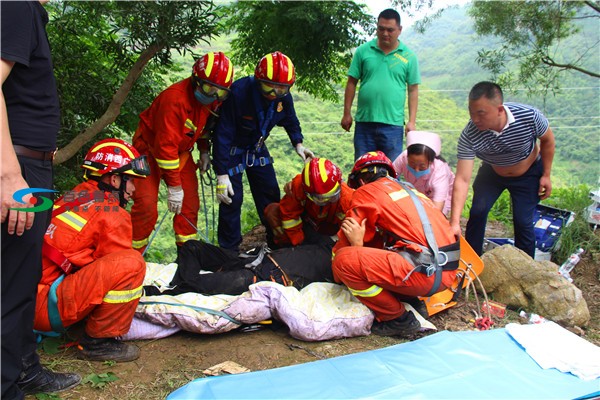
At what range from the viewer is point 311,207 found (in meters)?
4.41

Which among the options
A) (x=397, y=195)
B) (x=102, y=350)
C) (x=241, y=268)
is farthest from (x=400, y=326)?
(x=102, y=350)

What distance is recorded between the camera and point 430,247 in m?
3.27

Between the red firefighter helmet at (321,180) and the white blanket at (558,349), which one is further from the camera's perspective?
the red firefighter helmet at (321,180)

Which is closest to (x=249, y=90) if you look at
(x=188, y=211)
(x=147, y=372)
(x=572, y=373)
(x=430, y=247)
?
(x=188, y=211)

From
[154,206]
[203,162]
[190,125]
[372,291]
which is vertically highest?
[190,125]

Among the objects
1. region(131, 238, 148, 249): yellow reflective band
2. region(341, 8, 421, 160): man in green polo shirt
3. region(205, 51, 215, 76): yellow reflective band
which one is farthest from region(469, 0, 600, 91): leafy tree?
region(131, 238, 148, 249): yellow reflective band

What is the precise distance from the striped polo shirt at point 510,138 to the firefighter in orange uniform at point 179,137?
206 cm

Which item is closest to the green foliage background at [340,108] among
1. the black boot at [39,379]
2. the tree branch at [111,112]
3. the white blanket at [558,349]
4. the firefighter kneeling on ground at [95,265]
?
the tree branch at [111,112]

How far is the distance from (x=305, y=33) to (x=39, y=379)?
371cm

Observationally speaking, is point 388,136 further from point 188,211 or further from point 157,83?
point 157,83

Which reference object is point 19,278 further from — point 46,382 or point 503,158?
point 503,158

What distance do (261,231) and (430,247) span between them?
10.4 ft

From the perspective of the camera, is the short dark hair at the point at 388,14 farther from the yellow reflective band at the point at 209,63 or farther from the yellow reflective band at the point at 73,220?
the yellow reflective band at the point at 73,220

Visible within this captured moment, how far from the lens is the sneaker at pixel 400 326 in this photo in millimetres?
3430
